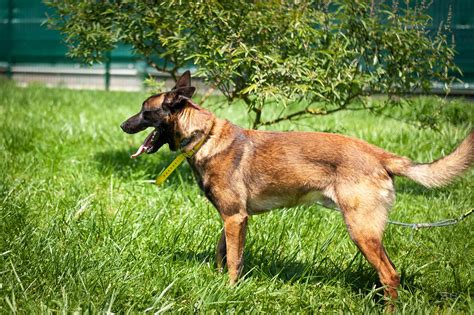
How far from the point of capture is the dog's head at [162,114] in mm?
4000

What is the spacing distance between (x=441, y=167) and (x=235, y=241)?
131 cm

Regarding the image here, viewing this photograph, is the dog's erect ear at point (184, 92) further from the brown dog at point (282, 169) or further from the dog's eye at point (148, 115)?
the dog's eye at point (148, 115)

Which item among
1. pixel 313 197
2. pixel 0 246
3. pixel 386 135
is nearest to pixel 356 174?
pixel 313 197

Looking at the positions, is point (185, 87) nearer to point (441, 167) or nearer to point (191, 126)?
point (191, 126)

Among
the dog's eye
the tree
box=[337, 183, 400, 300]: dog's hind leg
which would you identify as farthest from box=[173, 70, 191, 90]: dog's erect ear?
box=[337, 183, 400, 300]: dog's hind leg

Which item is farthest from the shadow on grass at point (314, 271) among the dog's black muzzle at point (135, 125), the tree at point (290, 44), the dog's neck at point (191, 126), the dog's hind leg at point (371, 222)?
the tree at point (290, 44)

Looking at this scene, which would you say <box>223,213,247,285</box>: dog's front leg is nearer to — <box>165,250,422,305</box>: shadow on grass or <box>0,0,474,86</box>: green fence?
<box>165,250,422,305</box>: shadow on grass

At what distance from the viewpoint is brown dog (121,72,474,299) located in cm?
355

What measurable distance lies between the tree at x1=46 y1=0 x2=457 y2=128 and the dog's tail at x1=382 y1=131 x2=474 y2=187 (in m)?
1.41

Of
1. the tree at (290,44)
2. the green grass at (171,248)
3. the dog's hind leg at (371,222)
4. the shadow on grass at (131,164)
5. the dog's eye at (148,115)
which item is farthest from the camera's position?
the shadow on grass at (131,164)

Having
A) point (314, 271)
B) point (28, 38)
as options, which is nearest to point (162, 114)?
point (314, 271)

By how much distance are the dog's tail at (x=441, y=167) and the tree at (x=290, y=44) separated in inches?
55.4

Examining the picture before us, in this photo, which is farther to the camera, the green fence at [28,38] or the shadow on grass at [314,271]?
the green fence at [28,38]

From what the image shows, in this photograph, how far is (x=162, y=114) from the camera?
4043 mm
